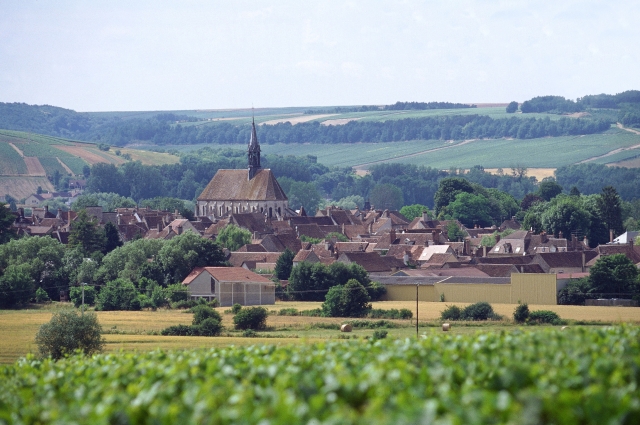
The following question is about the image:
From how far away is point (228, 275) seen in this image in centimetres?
6009

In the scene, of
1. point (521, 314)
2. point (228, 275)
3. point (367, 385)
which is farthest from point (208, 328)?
point (367, 385)

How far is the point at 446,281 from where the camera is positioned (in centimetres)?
5944

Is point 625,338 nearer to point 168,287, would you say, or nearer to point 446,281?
point 446,281

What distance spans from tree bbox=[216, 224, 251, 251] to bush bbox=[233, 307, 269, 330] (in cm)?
3810

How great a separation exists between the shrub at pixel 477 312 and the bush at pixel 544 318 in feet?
8.26

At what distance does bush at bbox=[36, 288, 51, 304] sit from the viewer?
6119 centimetres

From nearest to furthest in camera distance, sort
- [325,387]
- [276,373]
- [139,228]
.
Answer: [325,387], [276,373], [139,228]

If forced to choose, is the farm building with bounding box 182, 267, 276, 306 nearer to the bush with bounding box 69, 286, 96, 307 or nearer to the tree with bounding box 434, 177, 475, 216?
the bush with bounding box 69, 286, 96, 307

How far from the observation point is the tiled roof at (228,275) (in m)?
59.3

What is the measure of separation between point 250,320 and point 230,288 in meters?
13.6

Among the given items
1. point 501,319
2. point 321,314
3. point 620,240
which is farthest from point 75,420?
point 620,240

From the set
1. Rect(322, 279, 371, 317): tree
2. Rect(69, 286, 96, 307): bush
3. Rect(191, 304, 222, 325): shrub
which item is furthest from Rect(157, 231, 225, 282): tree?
Rect(191, 304, 222, 325): shrub

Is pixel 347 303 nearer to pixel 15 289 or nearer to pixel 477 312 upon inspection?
pixel 477 312

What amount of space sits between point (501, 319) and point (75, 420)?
34.5m
